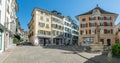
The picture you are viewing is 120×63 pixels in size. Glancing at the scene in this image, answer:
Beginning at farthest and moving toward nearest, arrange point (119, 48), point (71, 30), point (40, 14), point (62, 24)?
point (71, 30) < point (62, 24) < point (40, 14) < point (119, 48)

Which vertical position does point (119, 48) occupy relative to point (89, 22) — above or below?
below

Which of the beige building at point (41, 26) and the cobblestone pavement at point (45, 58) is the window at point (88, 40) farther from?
the cobblestone pavement at point (45, 58)

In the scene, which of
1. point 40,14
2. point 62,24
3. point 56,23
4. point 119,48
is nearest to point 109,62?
point 119,48

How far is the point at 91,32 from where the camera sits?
53.8 m

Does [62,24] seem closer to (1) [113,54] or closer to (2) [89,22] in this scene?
(2) [89,22]

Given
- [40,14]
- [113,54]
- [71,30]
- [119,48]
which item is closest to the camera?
[119,48]

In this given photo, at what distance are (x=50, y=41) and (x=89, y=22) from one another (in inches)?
738

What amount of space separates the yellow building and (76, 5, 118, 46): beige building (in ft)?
47.7

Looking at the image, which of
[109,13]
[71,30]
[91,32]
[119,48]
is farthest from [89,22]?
[119,48]

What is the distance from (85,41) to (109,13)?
488 inches

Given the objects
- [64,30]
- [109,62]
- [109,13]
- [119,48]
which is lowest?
[109,62]

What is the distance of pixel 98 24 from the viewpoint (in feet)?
175

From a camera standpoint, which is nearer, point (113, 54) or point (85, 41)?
point (113, 54)

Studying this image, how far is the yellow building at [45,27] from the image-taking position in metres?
58.0
